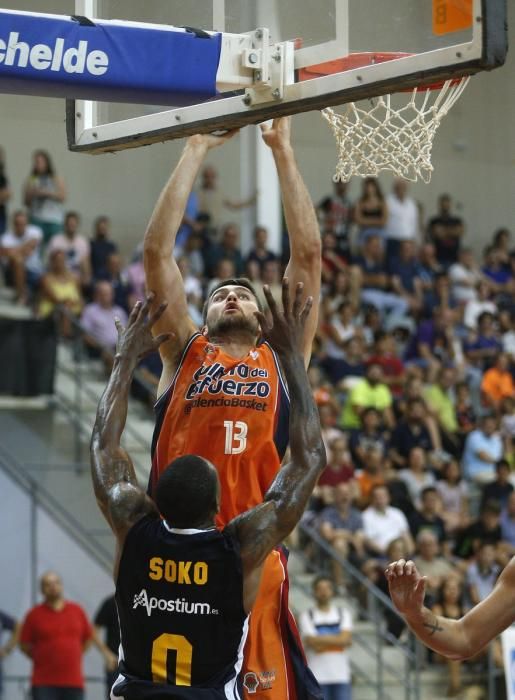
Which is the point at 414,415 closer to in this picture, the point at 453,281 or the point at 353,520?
the point at 353,520

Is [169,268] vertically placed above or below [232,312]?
above

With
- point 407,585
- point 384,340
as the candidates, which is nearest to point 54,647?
point 384,340

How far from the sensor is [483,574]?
49.2ft

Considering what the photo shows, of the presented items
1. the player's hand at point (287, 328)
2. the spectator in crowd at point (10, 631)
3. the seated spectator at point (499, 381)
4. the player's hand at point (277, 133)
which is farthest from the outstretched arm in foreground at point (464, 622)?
the seated spectator at point (499, 381)

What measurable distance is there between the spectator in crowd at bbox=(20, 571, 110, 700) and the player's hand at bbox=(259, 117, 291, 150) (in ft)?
23.9

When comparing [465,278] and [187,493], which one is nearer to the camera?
[187,493]

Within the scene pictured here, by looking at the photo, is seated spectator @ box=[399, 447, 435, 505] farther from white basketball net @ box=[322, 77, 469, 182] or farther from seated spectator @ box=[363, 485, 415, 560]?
white basketball net @ box=[322, 77, 469, 182]

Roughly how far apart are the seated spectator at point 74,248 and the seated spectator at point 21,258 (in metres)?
0.34

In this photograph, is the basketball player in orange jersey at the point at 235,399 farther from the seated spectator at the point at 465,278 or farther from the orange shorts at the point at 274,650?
the seated spectator at the point at 465,278

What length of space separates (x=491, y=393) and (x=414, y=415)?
1815 mm

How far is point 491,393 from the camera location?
725 inches

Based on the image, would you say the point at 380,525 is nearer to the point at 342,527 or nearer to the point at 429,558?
the point at 342,527

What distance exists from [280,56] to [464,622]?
2.43 m

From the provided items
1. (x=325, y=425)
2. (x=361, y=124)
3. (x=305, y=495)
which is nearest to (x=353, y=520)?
(x=325, y=425)
